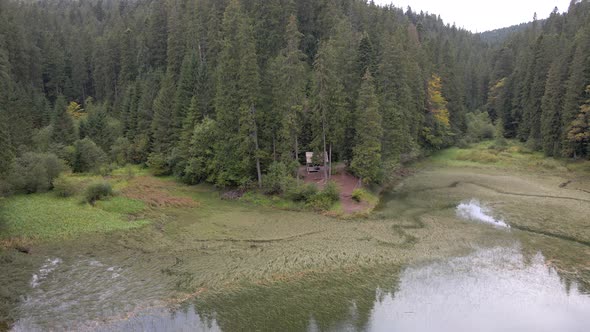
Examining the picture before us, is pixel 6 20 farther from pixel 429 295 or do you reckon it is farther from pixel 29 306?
pixel 429 295

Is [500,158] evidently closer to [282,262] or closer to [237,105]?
[237,105]

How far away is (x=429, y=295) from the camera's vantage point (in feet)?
65.6

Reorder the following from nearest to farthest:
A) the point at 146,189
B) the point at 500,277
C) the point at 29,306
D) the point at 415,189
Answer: the point at 29,306, the point at 500,277, the point at 146,189, the point at 415,189

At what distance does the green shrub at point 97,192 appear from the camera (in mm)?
33062

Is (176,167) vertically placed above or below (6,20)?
below

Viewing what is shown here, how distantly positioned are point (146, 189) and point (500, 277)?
29.8m

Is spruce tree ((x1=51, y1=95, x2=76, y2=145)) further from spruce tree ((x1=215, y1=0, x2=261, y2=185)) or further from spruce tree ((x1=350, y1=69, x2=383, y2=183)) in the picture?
spruce tree ((x1=350, y1=69, x2=383, y2=183))

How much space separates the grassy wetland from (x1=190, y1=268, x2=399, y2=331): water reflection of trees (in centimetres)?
8

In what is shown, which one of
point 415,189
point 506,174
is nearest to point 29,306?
point 415,189

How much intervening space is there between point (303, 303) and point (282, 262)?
470 cm

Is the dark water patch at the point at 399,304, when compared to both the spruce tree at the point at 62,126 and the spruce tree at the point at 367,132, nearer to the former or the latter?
the spruce tree at the point at 367,132

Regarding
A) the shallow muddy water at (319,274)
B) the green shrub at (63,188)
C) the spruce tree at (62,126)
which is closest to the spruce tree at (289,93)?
the shallow muddy water at (319,274)

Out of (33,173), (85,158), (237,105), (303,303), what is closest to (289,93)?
(237,105)

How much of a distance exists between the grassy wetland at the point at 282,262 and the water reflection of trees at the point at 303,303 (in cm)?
8
